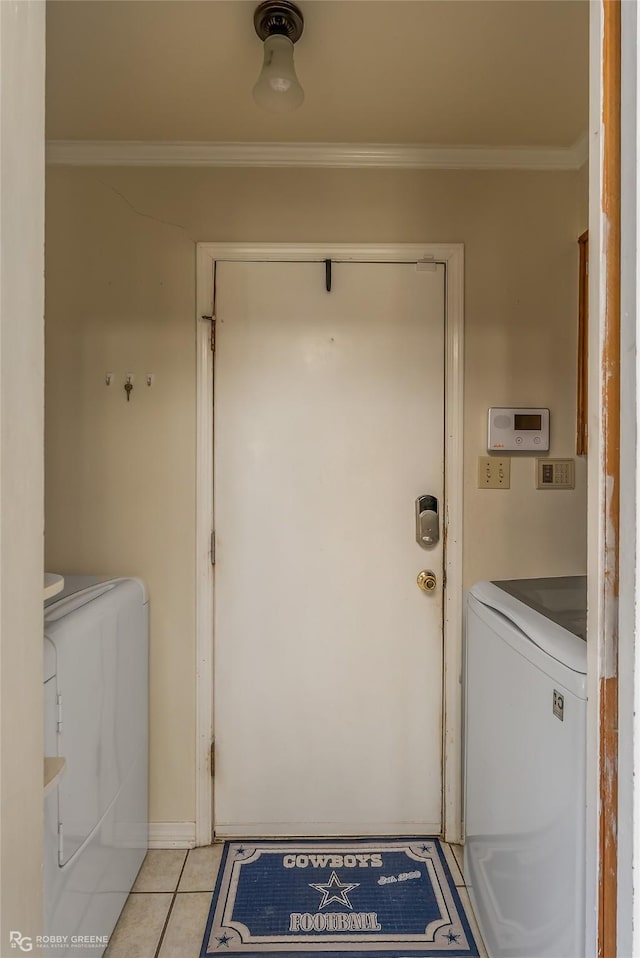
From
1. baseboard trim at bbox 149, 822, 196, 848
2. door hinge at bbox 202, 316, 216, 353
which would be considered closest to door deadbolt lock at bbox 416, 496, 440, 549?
door hinge at bbox 202, 316, 216, 353

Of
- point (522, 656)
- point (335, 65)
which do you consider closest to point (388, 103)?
point (335, 65)

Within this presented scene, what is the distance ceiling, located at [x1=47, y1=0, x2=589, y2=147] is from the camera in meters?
1.39

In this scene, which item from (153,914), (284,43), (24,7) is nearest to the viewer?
(24,7)

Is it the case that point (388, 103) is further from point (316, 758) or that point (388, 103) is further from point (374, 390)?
point (316, 758)

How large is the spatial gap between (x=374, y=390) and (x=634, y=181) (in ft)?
4.84

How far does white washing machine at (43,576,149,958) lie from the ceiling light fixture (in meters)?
1.39

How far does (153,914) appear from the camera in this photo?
5.50 ft

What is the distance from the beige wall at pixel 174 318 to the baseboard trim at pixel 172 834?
0.09ft

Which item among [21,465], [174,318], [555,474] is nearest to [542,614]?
[555,474]

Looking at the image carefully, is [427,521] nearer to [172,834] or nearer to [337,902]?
[337,902]

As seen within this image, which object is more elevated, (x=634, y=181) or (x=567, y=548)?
(x=634, y=181)

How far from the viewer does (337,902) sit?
170cm

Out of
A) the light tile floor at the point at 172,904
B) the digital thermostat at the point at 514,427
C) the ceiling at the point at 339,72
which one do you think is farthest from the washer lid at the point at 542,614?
the ceiling at the point at 339,72

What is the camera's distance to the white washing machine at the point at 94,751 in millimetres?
1226
